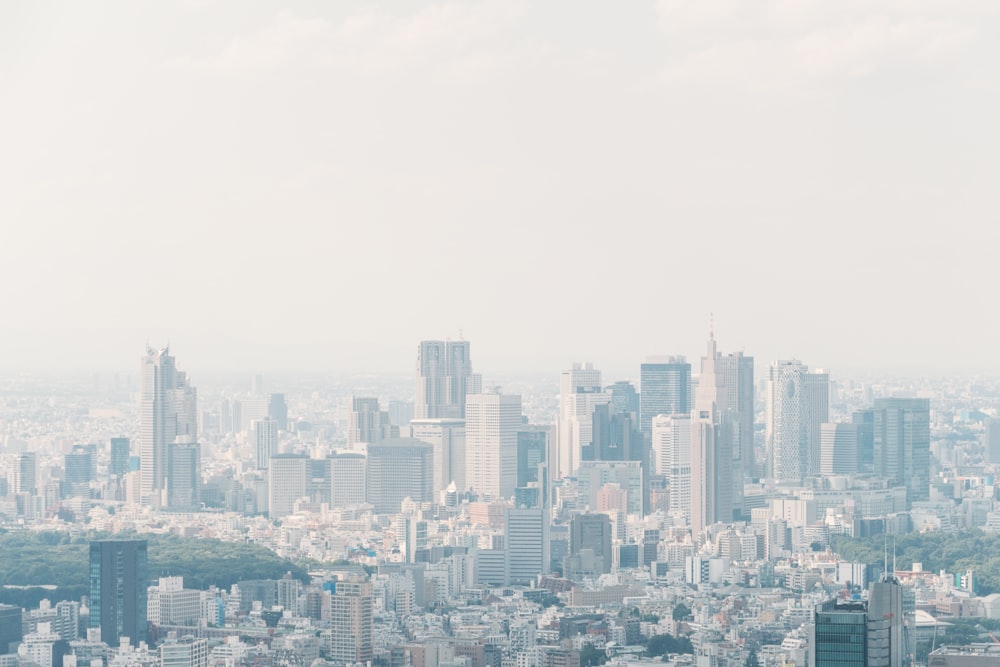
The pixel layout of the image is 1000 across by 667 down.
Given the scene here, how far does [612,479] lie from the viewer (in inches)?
1558

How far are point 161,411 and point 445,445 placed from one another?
4.92 m

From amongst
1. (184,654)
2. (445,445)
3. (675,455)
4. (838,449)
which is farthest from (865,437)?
(184,654)

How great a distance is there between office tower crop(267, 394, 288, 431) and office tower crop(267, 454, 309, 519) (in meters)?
2.28

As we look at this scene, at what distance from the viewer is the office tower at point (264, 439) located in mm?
43000

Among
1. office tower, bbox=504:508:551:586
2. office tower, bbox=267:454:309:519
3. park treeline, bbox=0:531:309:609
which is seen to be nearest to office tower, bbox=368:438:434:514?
office tower, bbox=267:454:309:519

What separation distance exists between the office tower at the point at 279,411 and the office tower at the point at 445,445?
2.61m

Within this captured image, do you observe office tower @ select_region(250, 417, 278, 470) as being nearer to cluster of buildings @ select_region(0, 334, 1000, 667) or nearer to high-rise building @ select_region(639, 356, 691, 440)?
cluster of buildings @ select_region(0, 334, 1000, 667)

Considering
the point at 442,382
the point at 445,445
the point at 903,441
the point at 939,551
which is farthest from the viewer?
the point at 442,382

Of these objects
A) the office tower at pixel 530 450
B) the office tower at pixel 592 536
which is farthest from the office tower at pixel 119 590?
the office tower at pixel 530 450

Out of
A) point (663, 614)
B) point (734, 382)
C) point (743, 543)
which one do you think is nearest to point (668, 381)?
point (734, 382)

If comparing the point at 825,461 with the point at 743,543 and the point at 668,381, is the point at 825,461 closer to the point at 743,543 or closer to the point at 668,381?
the point at 668,381

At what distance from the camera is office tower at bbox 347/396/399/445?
4216 cm

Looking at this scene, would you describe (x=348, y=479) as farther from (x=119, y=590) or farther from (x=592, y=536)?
(x=119, y=590)

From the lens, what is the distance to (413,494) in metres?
39.5
